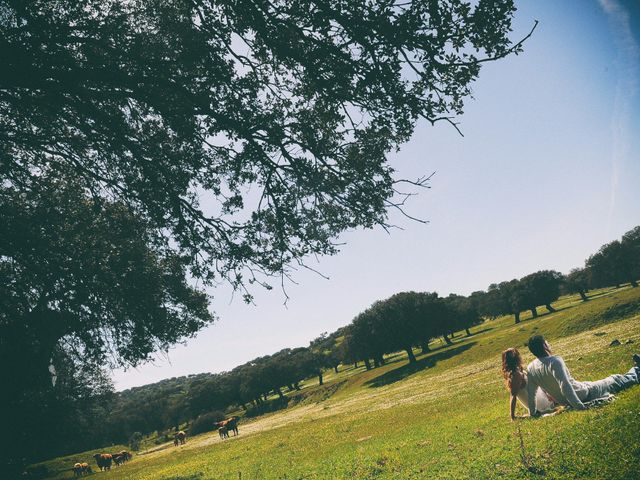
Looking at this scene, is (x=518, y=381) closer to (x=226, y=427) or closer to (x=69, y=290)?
(x=69, y=290)

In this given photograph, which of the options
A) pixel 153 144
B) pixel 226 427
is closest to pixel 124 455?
pixel 226 427

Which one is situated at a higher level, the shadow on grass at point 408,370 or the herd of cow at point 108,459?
the herd of cow at point 108,459

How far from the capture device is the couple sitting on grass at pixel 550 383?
29.0 feet

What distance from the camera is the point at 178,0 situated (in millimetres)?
10727

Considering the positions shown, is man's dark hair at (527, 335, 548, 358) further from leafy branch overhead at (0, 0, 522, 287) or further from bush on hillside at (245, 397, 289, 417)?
bush on hillside at (245, 397, 289, 417)

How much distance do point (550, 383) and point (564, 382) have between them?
398 millimetres

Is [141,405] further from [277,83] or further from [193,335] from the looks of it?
[277,83]

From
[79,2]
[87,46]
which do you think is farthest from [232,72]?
[79,2]

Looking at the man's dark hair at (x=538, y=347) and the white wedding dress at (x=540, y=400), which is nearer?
the man's dark hair at (x=538, y=347)

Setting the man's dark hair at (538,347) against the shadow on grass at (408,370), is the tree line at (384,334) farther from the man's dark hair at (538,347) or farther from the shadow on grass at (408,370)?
the man's dark hair at (538,347)

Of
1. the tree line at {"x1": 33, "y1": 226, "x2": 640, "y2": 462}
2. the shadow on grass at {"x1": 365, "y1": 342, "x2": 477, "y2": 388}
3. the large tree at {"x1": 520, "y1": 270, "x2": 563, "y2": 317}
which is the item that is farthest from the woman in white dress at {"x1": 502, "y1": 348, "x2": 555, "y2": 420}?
the large tree at {"x1": 520, "y1": 270, "x2": 563, "y2": 317}

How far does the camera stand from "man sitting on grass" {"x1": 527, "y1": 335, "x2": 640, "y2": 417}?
28.9ft

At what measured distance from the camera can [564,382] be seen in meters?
8.88

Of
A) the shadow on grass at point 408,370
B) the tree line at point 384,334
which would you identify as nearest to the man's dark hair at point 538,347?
the shadow on grass at point 408,370
